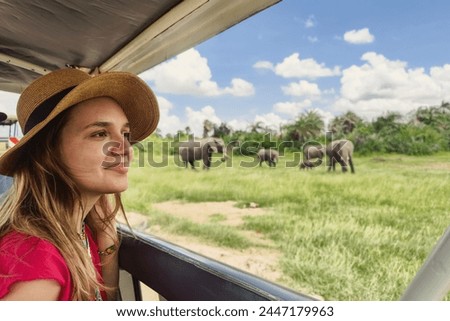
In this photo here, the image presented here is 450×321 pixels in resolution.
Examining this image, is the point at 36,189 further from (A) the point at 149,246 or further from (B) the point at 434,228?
(B) the point at 434,228

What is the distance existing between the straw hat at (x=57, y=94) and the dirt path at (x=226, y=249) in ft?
5.29

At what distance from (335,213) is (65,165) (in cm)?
861

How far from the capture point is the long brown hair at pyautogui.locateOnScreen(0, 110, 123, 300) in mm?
845

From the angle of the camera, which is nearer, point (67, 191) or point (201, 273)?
point (67, 191)

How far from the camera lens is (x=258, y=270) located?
5273 mm

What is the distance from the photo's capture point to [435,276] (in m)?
0.53

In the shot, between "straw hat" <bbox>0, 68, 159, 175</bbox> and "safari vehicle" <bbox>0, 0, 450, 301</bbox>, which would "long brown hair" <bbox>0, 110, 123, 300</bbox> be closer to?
"straw hat" <bbox>0, 68, 159, 175</bbox>

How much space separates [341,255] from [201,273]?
538 cm

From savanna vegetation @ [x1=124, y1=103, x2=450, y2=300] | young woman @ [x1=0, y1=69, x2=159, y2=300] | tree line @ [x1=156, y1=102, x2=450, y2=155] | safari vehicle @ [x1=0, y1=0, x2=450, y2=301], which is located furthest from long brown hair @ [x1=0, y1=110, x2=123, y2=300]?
tree line @ [x1=156, y1=102, x2=450, y2=155]

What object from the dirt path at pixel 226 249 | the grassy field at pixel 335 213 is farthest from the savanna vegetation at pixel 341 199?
the dirt path at pixel 226 249

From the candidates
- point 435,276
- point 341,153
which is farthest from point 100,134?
point 341,153

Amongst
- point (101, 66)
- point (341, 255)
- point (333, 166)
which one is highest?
point (101, 66)

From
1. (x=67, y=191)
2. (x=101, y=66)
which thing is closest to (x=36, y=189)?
(x=67, y=191)

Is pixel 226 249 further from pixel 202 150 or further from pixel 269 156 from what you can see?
pixel 269 156
